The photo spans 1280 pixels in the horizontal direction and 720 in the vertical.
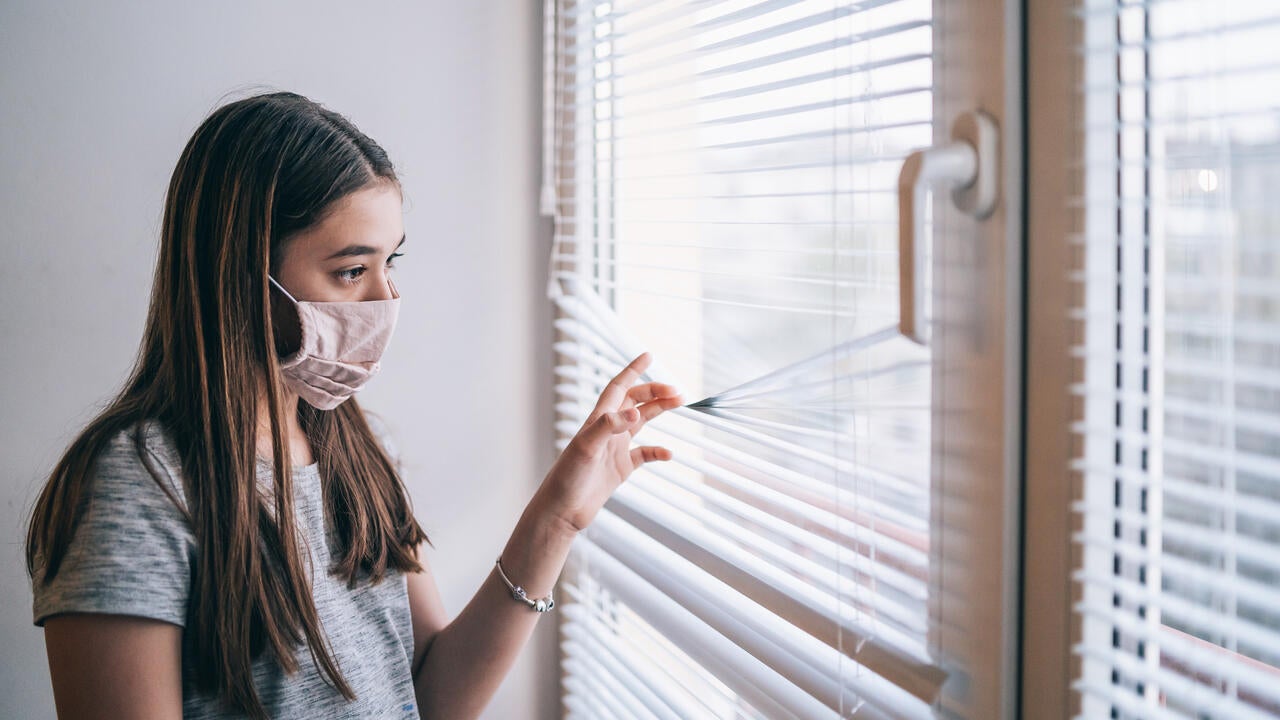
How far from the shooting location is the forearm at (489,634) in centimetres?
114

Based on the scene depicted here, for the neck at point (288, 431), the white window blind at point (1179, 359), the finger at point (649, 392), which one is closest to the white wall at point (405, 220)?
the neck at point (288, 431)

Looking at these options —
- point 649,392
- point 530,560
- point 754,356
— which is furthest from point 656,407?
point 530,560

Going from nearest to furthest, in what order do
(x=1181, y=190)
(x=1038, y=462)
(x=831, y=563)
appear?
(x=1181, y=190), (x=1038, y=462), (x=831, y=563)

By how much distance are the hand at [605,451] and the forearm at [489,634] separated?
0.12 ft

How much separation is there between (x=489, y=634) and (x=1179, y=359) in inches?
35.6

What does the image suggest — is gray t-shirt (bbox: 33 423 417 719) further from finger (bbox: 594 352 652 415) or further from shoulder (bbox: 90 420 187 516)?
finger (bbox: 594 352 652 415)

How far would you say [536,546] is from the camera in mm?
1133

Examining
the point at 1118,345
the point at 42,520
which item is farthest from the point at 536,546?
the point at 1118,345

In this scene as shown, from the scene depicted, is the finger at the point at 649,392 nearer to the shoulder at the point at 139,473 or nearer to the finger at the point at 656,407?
the finger at the point at 656,407

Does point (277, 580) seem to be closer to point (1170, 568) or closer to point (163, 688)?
point (163, 688)

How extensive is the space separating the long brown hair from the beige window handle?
661 mm

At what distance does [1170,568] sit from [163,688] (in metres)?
0.94

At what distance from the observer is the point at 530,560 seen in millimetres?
1145

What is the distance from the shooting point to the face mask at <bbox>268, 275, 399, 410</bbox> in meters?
1.02
